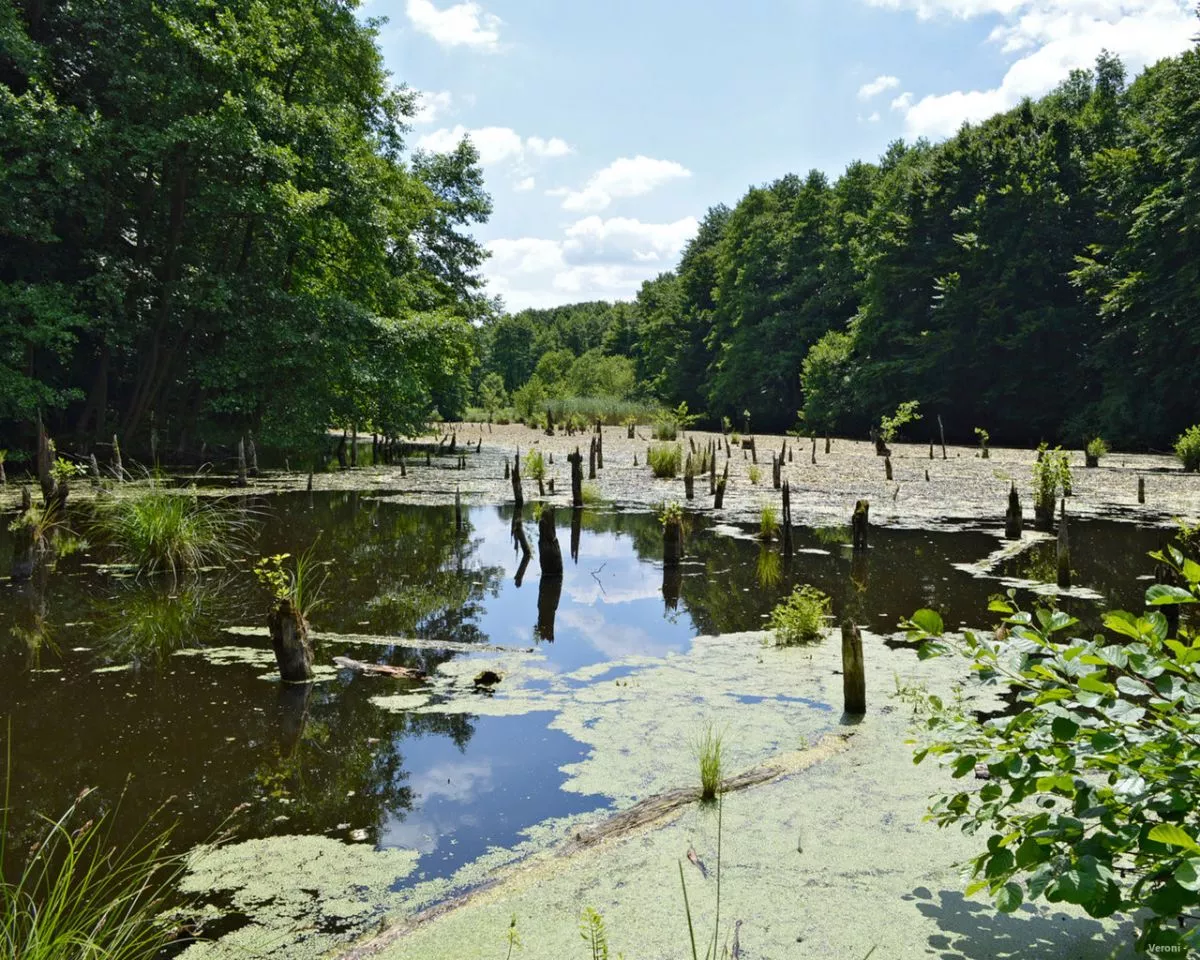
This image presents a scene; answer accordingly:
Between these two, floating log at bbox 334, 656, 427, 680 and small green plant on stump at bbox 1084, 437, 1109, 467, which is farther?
small green plant on stump at bbox 1084, 437, 1109, 467

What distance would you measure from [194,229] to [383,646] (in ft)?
56.1

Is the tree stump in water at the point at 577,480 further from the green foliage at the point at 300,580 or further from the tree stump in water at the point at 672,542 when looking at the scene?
the green foliage at the point at 300,580

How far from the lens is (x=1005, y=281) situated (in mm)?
32531

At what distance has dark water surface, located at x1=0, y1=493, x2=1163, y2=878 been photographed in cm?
464

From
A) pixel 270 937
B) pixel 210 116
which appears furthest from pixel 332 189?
pixel 270 937

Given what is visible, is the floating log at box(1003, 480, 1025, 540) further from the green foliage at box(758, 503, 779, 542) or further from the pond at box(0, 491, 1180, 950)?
the green foliage at box(758, 503, 779, 542)

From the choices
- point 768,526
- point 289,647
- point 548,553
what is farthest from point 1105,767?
point 768,526

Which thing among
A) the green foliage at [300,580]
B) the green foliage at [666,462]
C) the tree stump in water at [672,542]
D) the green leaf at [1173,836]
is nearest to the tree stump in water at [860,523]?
the tree stump in water at [672,542]

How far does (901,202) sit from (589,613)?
35163 mm

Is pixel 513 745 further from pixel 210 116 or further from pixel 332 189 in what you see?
pixel 332 189

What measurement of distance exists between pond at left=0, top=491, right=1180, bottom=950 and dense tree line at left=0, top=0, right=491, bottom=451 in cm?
762

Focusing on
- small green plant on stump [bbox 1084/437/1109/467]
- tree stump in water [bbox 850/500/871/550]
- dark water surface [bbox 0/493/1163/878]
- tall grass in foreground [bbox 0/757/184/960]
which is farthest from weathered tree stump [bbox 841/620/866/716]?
small green plant on stump [bbox 1084/437/1109/467]

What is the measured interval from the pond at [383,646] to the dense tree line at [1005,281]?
16148 mm

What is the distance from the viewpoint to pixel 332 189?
870 inches
